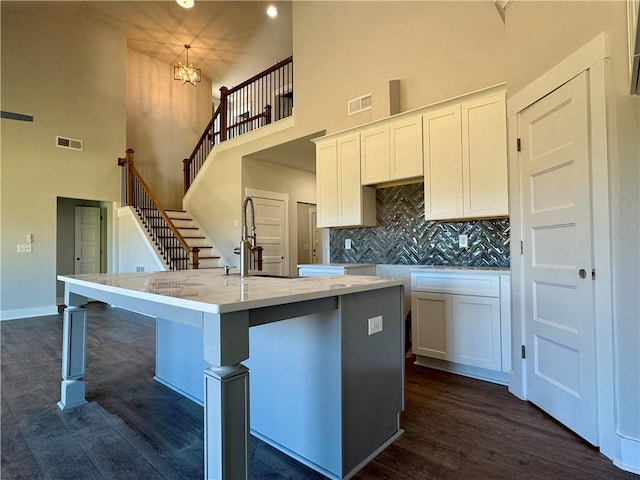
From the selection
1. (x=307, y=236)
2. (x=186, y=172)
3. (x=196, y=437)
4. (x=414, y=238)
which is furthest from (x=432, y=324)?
(x=186, y=172)

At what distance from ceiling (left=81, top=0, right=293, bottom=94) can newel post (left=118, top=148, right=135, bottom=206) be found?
96.0 inches

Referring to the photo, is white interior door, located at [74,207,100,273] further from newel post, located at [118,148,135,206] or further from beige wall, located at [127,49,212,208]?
beige wall, located at [127,49,212,208]

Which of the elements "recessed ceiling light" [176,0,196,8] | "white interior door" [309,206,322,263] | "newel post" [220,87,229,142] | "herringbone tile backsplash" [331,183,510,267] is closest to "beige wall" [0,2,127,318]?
"recessed ceiling light" [176,0,196,8]

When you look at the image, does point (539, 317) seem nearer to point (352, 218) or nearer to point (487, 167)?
point (487, 167)

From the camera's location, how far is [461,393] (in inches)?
104

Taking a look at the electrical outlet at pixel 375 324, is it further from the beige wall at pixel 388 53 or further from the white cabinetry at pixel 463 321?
the beige wall at pixel 388 53

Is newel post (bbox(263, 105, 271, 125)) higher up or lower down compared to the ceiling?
lower down

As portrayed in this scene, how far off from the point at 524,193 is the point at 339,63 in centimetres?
319

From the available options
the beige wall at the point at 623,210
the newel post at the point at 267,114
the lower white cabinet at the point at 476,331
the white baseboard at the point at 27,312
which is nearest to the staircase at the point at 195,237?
the white baseboard at the point at 27,312

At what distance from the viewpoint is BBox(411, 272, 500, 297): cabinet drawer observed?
Answer: 9.22 ft

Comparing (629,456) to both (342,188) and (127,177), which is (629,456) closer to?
(342,188)

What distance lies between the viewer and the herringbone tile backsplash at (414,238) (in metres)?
3.35

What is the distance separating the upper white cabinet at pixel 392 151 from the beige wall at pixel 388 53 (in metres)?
0.45

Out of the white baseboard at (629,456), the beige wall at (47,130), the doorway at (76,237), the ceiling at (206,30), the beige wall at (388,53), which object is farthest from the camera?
the doorway at (76,237)
